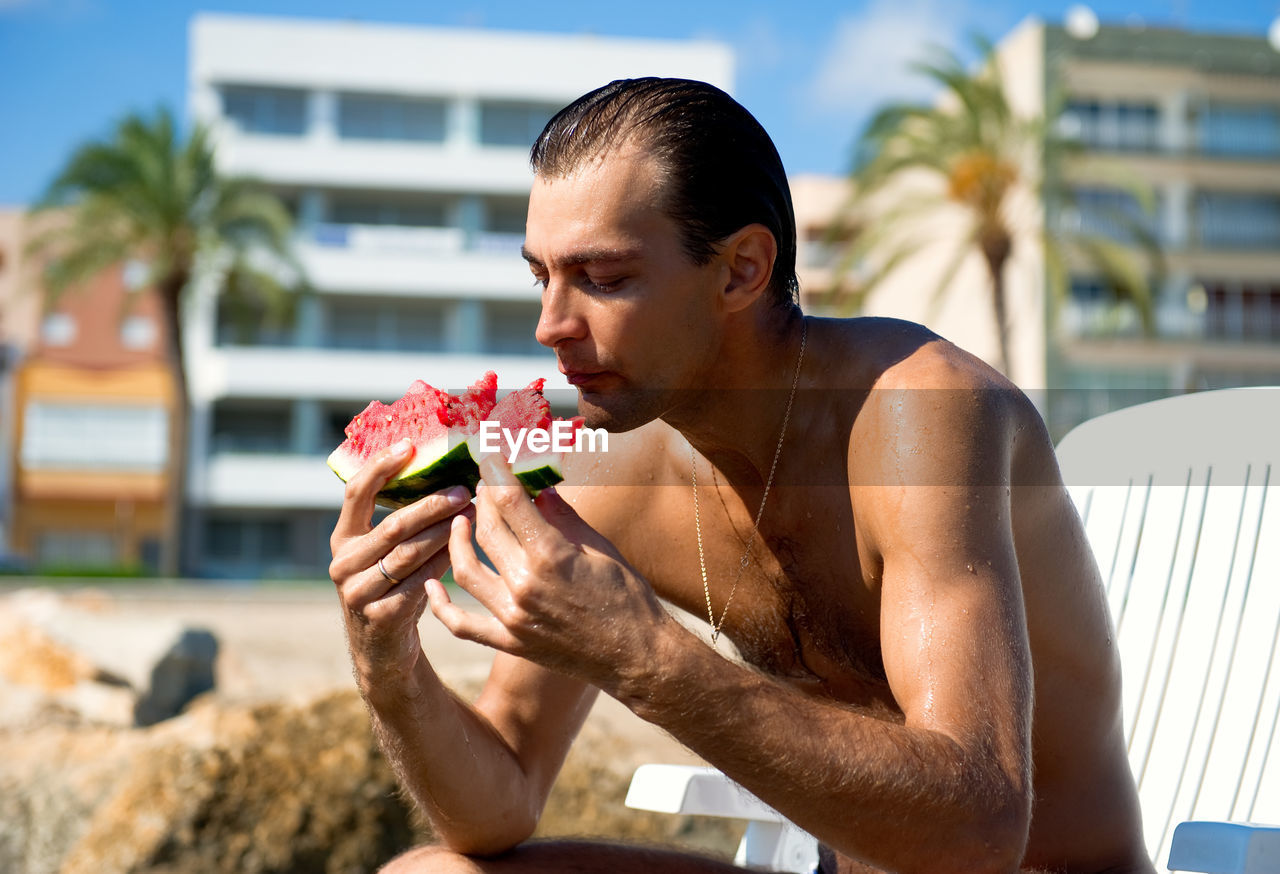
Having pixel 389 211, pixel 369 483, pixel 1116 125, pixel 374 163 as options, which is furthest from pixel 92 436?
pixel 369 483

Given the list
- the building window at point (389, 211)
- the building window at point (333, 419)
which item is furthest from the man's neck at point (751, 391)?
the building window at point (389, 211)

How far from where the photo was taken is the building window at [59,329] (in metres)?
52.9

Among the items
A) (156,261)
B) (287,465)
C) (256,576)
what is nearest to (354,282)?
(287,465)

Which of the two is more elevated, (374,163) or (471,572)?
(374,163)

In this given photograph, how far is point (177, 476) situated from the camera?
3109 centimetres

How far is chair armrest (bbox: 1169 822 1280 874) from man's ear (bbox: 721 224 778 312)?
3.88ft

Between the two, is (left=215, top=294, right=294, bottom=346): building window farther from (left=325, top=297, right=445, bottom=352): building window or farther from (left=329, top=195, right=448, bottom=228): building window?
(left=329, top=195, right=448, bottom=228): building window

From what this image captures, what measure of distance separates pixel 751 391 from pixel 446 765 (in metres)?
0.89

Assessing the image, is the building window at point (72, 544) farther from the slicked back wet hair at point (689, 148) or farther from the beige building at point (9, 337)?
the slicked back wet hair at point (689, 148)

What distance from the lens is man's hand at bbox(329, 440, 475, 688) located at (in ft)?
6.65

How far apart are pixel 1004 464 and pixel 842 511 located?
0.37m

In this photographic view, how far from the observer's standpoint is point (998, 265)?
25.8 meters

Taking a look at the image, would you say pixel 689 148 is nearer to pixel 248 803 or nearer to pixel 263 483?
pixel 248 803

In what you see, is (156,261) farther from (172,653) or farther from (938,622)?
(938,622)
